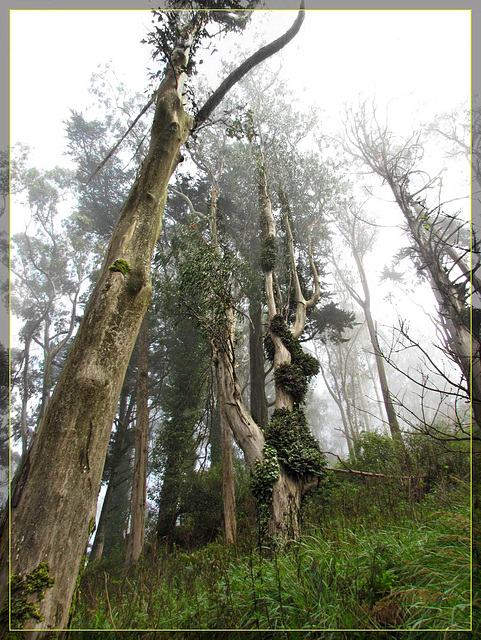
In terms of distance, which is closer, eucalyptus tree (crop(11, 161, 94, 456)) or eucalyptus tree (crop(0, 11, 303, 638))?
eucalyptus tree (crop(0, 11, 303, 638))

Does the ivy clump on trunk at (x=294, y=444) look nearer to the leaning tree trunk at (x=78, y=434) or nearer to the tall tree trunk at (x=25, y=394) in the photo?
the leaning tree trunk at (x=78, y=434)

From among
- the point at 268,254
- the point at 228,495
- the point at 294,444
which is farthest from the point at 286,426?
the point at 268,254

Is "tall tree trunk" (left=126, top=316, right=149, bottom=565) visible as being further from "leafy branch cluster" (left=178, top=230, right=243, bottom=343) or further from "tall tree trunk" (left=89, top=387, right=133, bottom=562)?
"leafy branch cluster" (left=178, top=230, right=243, bottom=343)

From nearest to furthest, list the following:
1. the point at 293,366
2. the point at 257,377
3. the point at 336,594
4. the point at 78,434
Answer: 1. the point at 78,434
2. the point at 336,594
3. the point at 293,366
4. the point at 257,377

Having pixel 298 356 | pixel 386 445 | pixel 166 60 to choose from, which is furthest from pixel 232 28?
pixel 386 445

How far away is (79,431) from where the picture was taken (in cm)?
147

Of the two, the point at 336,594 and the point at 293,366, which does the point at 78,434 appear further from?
the point at 293,366

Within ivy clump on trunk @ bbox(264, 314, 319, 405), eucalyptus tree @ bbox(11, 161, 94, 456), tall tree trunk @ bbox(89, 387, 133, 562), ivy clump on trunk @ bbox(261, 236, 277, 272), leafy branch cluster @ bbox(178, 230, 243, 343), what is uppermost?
eucalyptus tree @ bbox(11, 161, 94, 456)

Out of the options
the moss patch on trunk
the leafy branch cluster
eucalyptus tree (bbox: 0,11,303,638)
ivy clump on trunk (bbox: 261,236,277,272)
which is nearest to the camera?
the moss patch on trunk

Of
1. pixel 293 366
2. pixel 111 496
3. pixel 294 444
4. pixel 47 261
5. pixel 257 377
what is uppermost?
pixel 47 261

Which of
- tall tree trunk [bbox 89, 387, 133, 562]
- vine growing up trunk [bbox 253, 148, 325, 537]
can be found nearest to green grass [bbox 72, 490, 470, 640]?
vine growing up trunk [bbox 253, 148, 325, 537]

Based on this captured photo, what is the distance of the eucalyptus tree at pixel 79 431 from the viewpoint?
48.6 inches

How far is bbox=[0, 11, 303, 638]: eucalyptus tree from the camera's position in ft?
4.05

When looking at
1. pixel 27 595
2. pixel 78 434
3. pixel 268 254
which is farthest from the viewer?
pixel 268 254
